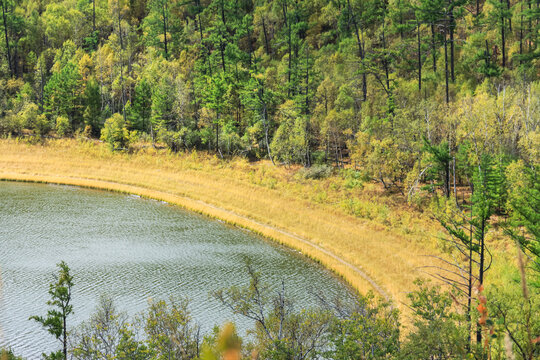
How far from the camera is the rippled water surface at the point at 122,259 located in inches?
878

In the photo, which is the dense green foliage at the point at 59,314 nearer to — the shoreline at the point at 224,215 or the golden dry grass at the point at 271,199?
the shoreline at the point at 224,215

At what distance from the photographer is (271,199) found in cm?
4478

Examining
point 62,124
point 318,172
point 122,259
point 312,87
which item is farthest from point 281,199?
point 62,124

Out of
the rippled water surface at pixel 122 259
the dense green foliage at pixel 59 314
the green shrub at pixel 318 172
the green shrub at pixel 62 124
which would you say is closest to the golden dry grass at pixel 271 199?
the green shrub at pixel 318 172

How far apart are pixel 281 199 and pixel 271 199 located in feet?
3.16

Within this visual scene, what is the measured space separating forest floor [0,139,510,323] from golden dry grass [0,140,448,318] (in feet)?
0.26

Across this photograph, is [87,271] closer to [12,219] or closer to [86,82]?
[12,219]

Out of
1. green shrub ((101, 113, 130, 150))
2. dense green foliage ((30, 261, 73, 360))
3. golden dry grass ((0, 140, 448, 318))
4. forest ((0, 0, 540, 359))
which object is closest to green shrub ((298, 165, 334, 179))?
forest ((0, 0, 540, 359))

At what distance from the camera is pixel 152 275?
26.9 metres

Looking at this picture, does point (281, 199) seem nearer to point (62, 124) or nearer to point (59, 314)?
point (59, 314)

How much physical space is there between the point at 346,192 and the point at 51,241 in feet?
84.3

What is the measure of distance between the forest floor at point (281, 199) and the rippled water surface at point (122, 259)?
2.47m

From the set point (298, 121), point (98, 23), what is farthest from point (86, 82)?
point (298, 121)

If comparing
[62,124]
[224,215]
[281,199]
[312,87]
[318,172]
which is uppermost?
[312,87]
